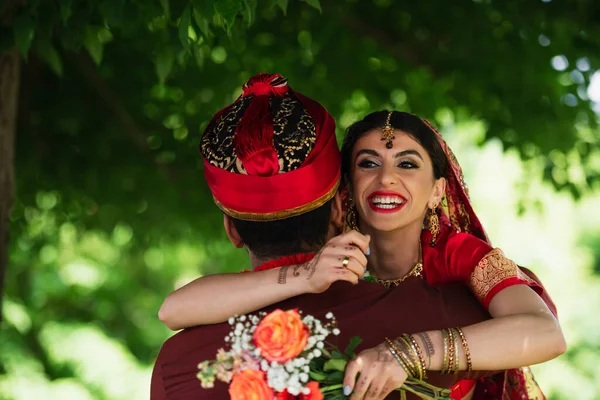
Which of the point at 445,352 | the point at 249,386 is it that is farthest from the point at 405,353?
the point at 249,386

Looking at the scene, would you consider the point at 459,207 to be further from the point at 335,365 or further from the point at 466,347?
the point at 335,365

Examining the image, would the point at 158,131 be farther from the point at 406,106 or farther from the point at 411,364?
the point at 411,364

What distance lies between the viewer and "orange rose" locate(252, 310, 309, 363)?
2.25 metres

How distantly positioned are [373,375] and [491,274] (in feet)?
1.78

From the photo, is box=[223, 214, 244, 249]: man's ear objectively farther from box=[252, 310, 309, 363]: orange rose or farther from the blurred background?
the blurred background

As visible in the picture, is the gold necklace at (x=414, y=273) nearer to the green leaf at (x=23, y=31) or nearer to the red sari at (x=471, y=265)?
the red sari at (x=471, y=265)

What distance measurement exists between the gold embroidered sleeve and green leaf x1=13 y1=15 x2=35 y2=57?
2016 millimetres

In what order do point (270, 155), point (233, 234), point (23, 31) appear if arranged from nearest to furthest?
point (270, 155), point (233, 234), point (23, 31)

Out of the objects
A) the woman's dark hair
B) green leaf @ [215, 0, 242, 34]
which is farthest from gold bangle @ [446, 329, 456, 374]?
green leaf @ [215, 0, 242, 34]

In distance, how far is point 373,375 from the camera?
232 cm

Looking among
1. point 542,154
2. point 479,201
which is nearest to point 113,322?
point 479,201

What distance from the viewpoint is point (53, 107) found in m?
5.88

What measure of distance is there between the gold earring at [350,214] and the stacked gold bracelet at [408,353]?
2.53ft

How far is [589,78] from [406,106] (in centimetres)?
128
